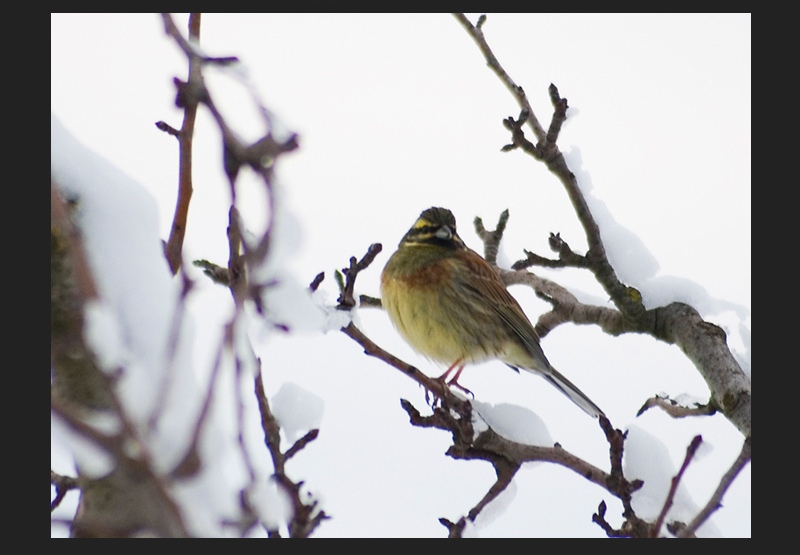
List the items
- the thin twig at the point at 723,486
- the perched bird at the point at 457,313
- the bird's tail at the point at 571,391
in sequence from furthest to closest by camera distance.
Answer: the perched bird at the point at 457,313, the bird's tail at the point at 571,391, the thin twig at the point at 723,486

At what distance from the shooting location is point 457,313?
5.76 m

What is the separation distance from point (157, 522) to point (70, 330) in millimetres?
433

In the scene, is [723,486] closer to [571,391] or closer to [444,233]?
[571,391]

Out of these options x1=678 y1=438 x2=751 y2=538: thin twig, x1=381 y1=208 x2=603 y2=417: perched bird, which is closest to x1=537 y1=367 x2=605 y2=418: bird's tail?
x1=381 y1=208 x2=603 y2=417: perched bird

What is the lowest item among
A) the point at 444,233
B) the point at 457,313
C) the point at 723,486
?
the point at 723,486

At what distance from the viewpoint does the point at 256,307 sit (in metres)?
1.65

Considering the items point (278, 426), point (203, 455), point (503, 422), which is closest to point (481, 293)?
point (503, 422)

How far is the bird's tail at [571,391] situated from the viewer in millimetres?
5379

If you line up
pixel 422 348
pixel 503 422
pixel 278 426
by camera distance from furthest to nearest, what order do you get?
pixel 422 348 < pixel 503 422 < pixel 278 426

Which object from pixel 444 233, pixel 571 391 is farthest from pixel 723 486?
pixel 444 233

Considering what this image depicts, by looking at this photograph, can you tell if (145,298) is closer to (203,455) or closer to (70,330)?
(70,330)

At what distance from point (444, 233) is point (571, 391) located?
1.77 meters

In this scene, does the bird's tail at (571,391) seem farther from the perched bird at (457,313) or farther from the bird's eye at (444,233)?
the bird's eye at (444,233)

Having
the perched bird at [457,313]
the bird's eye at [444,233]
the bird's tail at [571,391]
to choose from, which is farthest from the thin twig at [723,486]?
the bird's eye at [444,233]
